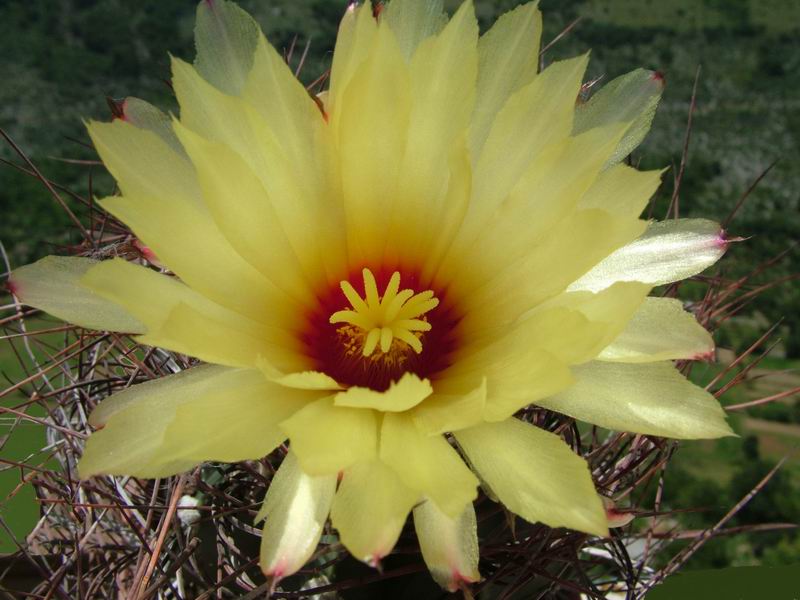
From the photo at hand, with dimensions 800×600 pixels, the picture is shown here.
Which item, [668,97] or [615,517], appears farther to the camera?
[668,97]

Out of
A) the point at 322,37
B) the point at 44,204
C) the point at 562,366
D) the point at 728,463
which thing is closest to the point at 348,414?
the point at 562,366

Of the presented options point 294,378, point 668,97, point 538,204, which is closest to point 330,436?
point 294,378

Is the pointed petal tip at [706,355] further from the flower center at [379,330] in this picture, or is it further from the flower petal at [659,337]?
the flower center at [379,330]

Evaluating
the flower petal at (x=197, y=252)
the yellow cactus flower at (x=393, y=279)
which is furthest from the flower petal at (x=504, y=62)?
the flower petal at (x=197, y=252)

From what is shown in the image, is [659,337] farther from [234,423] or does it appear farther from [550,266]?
[234,423]

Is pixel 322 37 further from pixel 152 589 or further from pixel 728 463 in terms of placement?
pixel 152 589

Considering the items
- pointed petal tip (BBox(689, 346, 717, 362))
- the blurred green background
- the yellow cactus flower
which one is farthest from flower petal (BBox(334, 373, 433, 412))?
the blurred green background
